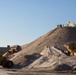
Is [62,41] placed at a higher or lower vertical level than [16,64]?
higher

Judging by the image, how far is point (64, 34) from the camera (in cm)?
5456

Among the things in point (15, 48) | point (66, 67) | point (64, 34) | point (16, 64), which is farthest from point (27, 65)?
point (64, 34)

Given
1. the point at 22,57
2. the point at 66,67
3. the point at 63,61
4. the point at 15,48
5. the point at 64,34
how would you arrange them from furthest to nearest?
the point at 64,34 < the point at 15,48 < the point at 22,57 < the point at 63,61 < the point at 66,67

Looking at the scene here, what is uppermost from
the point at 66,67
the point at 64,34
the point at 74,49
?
the point at 64,34

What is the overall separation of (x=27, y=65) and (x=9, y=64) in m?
2.52

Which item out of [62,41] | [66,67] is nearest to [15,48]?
[62,41]

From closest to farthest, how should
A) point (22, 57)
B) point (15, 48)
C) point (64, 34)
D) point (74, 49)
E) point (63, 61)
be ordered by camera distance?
point (63, 61)
point (74, 49)
point (22, 57)
point (15, 48)
point (64, 34)

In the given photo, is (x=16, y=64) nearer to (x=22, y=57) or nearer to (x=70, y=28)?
(x=22, y=57)

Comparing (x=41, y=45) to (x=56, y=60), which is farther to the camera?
(x=41, y=45)

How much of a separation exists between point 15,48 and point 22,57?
926 cm

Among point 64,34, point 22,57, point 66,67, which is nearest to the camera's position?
point 66,67

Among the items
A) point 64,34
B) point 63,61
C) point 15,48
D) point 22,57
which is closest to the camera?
point 63,61

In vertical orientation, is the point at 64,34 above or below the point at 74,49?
above

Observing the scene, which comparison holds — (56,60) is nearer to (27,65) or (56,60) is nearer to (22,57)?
(27,65)
